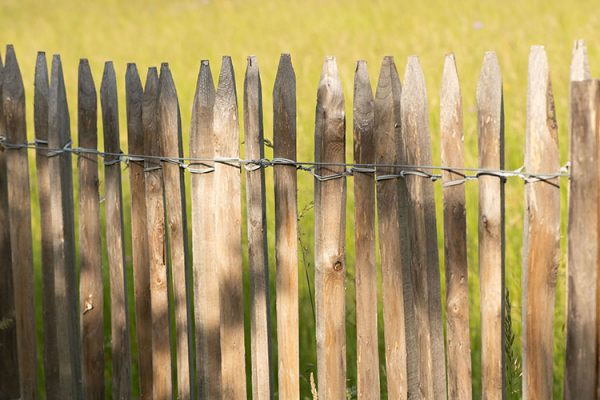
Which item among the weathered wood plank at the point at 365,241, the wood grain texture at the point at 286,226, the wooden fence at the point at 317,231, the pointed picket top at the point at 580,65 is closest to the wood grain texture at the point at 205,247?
the wooden fence at the point at 317,231

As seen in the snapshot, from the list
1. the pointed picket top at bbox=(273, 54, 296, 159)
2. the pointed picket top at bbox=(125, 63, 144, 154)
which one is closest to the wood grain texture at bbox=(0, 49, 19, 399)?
the pointed picket top at bbox=(125, 63, 144, 154)

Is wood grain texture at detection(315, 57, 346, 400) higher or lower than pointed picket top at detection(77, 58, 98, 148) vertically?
lower

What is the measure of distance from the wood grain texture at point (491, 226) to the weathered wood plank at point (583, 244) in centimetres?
23

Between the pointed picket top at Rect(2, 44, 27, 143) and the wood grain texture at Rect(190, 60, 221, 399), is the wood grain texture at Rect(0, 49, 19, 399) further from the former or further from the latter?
the wood grain texture at Rect(190, 60, 221, 399)

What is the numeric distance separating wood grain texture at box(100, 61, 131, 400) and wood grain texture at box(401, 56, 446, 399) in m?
1.25

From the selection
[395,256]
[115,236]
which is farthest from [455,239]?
[115,236]

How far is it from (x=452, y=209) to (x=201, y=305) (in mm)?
1067

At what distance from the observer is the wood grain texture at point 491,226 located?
261 cm

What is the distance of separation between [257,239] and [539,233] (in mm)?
994

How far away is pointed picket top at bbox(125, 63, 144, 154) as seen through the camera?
346 cm

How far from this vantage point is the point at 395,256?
9.60 ft

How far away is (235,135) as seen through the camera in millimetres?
3230

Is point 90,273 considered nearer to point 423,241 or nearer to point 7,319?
point 7,319

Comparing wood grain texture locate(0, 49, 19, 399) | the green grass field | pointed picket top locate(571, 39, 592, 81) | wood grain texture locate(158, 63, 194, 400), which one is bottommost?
wood grain texture locate(0, 49, 19, 399)
